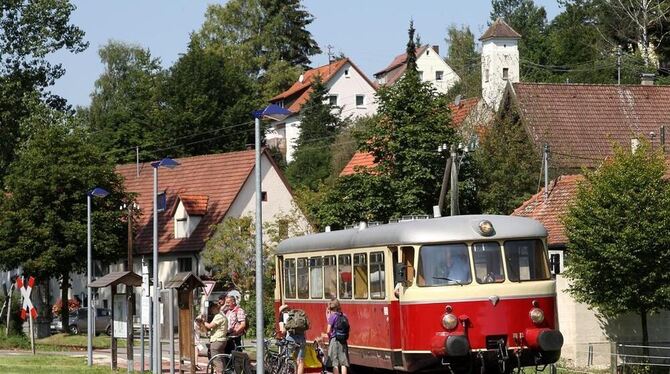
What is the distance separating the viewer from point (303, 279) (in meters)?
32.7

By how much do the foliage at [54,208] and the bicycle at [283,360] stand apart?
3390 centimetres

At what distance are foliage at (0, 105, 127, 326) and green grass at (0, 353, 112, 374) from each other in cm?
2017

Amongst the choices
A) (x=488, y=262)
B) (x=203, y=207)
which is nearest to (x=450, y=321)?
(x=488, y=262)

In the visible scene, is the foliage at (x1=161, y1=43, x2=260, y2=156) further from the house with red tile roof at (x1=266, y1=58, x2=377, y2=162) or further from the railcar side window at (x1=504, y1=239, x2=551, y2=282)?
the railcar side window at (x1=504, y1=239, x2=551, y2=282)

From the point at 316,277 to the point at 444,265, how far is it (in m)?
6.41

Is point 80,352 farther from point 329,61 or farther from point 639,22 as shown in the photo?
point 329,61

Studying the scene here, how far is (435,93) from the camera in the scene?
58.7m

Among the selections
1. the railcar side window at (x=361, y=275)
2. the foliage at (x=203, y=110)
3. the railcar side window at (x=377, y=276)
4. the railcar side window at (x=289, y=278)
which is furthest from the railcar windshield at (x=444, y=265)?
the foliage at (x=203, y=110)

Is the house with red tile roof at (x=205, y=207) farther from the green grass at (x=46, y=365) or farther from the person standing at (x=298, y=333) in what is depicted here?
the person standing at (x=298, y=333)

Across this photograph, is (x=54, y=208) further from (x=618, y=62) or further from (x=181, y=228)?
(x=618, y=62)

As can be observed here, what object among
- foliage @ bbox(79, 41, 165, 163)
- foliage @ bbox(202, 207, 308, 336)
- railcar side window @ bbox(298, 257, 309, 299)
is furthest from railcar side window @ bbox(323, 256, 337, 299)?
foliage @ bbox(79, 41, 165, 163)

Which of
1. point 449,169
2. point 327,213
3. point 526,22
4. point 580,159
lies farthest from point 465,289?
point 526,22

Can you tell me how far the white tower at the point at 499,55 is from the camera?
73250 mm

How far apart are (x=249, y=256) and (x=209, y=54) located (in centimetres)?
4017
